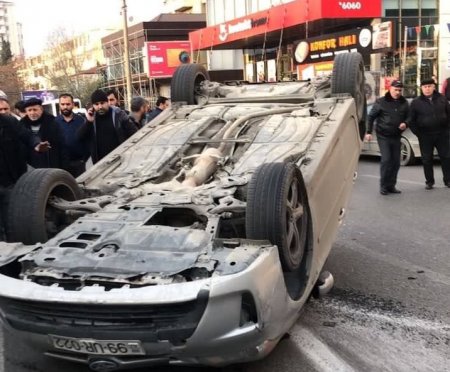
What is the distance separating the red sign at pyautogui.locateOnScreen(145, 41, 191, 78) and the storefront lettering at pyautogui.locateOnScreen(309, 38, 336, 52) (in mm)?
20227

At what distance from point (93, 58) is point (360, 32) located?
5117 cm

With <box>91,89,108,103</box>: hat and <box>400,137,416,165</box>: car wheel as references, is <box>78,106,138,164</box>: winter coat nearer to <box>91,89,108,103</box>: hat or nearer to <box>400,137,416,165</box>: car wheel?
<box>91,89,108,103</box>: hat

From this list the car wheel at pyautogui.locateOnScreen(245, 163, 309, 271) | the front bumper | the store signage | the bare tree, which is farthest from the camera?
the bare tree

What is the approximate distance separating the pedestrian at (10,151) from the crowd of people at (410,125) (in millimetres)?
5281

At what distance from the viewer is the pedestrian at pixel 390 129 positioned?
863 centimetres

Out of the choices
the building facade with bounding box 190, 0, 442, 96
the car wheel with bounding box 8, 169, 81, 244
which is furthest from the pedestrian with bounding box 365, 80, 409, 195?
the building facade with bounding box 190, 0, 442, 96

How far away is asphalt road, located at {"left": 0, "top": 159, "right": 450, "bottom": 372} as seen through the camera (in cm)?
343

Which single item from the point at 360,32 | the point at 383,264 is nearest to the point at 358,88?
the point at 383,264

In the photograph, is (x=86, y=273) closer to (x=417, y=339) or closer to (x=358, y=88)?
(x=417, y=339)

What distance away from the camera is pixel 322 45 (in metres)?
19.1

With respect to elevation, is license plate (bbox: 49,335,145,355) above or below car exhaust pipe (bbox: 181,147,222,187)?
below

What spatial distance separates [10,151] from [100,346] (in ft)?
10.3

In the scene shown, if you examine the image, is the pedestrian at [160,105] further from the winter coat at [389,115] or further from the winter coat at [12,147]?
the winter coat at [12,147]

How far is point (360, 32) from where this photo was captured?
17.4 metres
